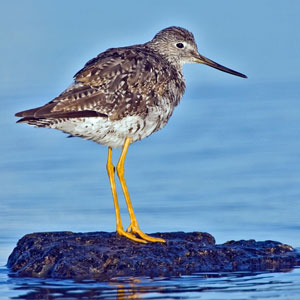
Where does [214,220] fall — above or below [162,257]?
above

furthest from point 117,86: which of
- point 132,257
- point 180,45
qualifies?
point 132,257

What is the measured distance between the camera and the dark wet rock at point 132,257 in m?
11.1

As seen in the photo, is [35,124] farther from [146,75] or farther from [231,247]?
[231,247]

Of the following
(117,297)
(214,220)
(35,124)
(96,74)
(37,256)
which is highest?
(96,74)

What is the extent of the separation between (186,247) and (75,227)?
2.66 m

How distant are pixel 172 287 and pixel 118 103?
10.1 feet

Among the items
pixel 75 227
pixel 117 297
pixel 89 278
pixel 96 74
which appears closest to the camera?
pixel 117 297

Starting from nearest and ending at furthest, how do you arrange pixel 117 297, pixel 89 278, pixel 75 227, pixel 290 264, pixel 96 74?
pixel 117 297
pixel 89 278
pixel 290 264
pixel 96 74
pixel 75 227

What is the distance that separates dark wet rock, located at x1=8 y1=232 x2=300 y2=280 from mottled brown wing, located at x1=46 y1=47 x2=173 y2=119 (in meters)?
1.81

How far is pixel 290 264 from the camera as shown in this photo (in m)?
11.6

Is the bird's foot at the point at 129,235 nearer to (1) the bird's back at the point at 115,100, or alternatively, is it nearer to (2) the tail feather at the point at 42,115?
(1) the bird's back at the point at 115,100

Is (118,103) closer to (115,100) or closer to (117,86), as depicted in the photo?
(115,100)

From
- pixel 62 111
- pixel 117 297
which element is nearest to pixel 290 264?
pixel 117 297

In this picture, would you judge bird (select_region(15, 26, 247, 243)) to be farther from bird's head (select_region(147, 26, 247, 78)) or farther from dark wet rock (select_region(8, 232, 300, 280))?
bird's head (select_region(147, 26, 247, 78))
